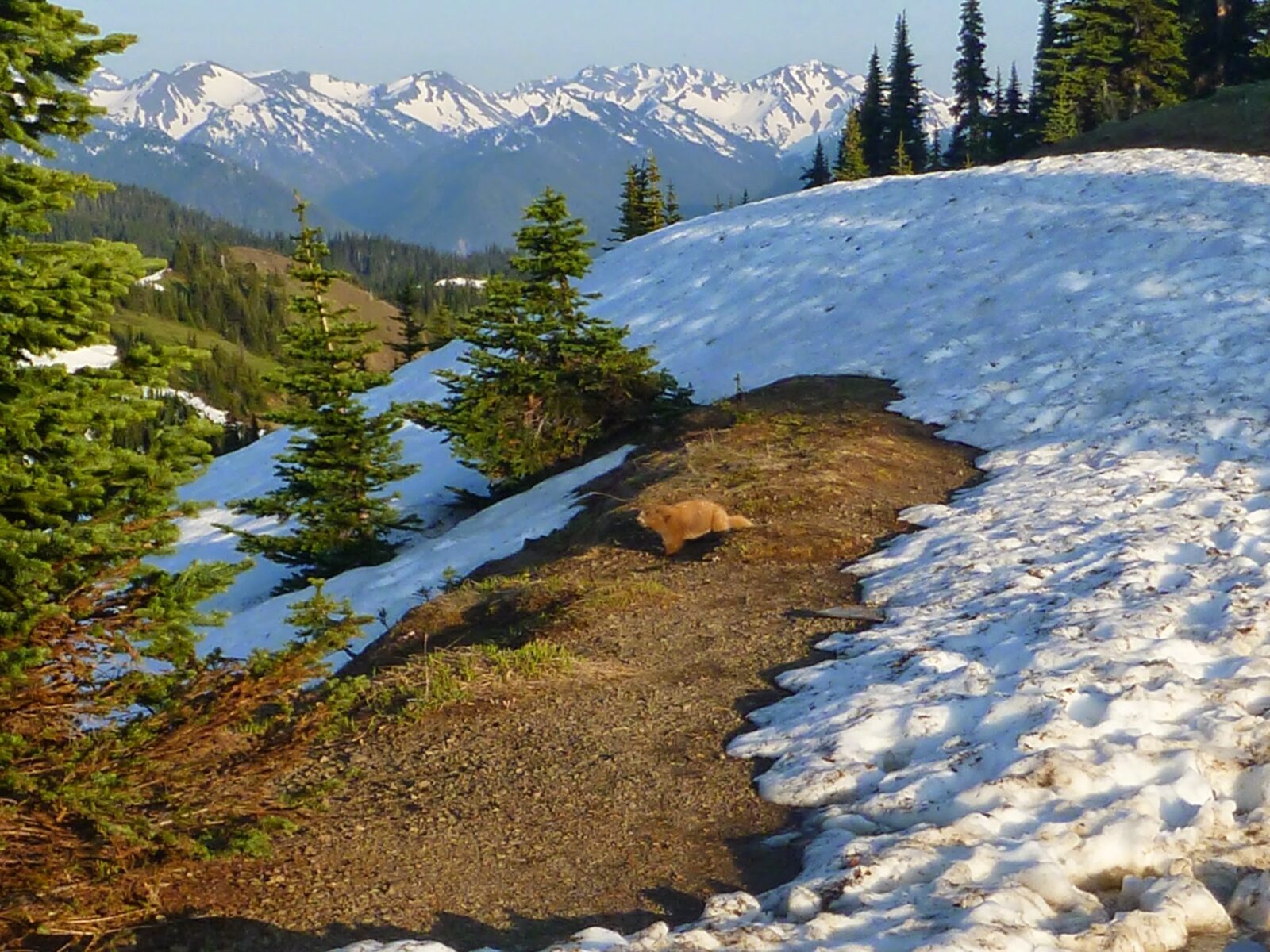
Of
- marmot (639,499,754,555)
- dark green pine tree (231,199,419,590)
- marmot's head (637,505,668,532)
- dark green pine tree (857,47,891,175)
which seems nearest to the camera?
marmot (639,499,754,555)

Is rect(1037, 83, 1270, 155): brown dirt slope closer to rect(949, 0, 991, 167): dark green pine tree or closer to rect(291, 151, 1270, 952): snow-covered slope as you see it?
rect(291, 151, 1270, 952): snow-covered slope

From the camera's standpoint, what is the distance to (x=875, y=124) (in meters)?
Answer: 72.1

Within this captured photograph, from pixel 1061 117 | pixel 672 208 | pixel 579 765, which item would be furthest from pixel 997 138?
pixel 579 765

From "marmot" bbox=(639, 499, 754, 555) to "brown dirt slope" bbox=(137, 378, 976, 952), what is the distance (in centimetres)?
19

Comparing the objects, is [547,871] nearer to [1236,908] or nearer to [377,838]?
[377,838]

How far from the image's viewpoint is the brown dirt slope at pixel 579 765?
233 inches

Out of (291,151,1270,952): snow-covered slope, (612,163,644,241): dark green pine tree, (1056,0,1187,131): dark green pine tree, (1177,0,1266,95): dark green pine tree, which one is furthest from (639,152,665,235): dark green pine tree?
(291,151,1270,952): snow-covered slope

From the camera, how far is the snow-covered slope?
5.40 metres

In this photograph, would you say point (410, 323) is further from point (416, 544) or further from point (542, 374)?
point (542, 374)

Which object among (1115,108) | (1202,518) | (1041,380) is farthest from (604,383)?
(1115,108)

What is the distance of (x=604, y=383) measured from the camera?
20.0 metres

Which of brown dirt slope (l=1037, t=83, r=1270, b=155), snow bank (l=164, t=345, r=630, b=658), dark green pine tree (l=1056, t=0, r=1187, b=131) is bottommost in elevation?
snow bank (l=164, t=345, r=630, b=658)

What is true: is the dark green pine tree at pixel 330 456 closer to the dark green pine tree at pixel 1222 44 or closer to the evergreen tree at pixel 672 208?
the evergreen tree at pixel 672 208

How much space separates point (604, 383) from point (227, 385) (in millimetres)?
153099
